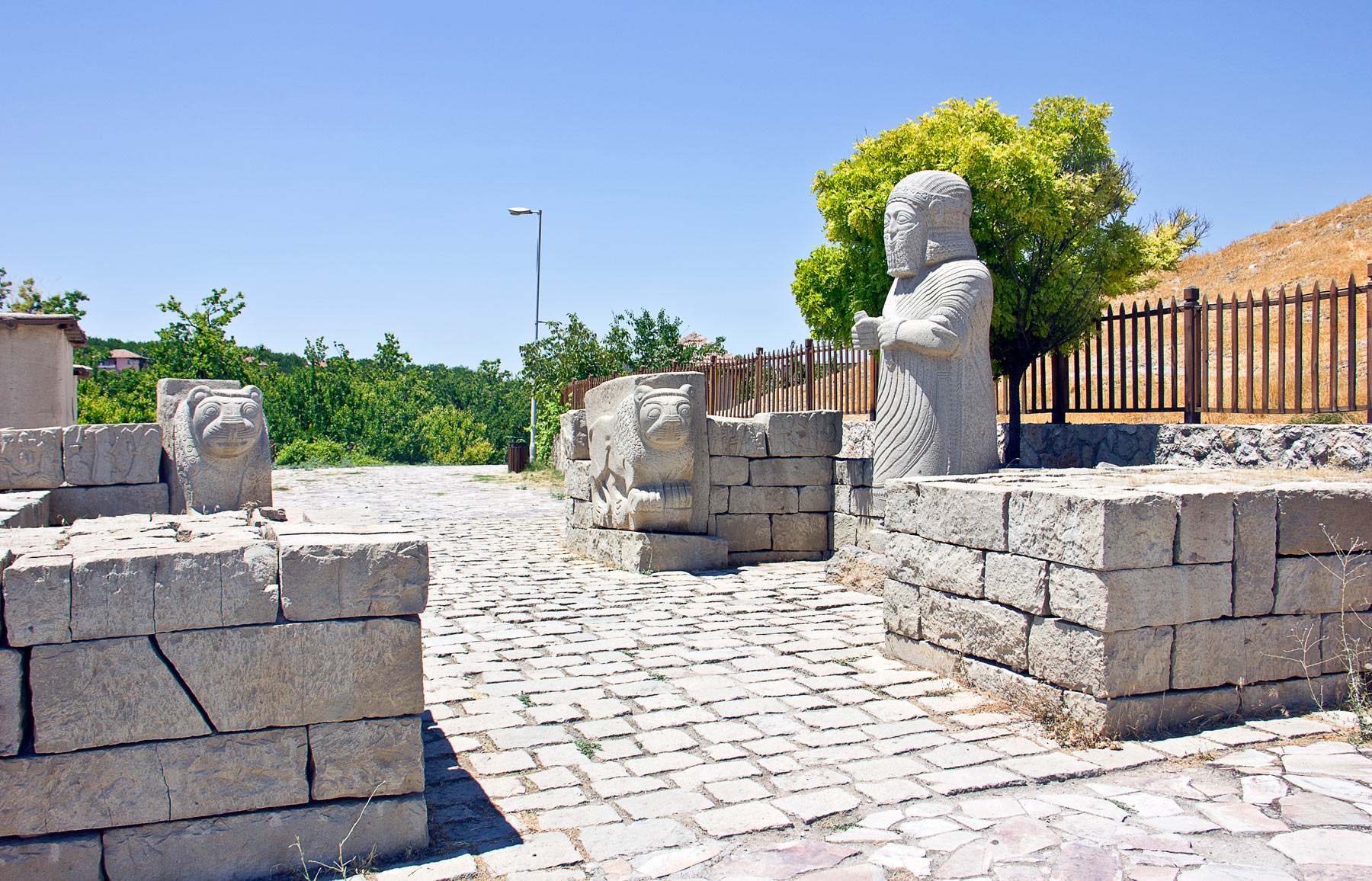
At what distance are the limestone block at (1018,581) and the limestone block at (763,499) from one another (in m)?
4.30

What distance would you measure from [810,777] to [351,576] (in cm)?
195

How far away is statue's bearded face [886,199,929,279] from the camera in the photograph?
701cm

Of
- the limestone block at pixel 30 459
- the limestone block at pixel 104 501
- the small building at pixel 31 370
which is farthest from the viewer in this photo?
the small building at pixel 31 370

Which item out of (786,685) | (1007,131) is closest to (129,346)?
(1007,131)

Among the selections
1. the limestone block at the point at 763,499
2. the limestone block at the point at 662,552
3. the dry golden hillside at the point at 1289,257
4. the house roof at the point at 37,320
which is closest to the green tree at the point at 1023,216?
the limestone block at the point at 763,499

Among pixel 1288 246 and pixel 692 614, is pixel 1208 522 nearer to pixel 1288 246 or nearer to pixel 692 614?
pixel 692 614

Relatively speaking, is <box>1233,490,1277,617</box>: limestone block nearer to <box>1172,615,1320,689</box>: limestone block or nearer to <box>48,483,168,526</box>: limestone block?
<box>1172,615,1320,689</box>: limestone block

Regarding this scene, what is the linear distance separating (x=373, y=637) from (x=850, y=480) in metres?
6.36

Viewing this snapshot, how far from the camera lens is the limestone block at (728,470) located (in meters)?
8.73

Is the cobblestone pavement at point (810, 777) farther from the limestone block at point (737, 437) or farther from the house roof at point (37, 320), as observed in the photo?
the house roof at point (37, 320)

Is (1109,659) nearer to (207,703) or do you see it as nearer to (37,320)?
(207,703)

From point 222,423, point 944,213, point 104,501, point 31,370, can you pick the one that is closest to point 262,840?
point 222,423

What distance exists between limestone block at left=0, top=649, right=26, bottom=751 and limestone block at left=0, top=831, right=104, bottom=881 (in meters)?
0.04

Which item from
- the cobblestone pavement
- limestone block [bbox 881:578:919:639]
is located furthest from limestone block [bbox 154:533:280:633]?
limestone block [bbox 881:578:919:639]
